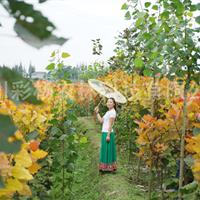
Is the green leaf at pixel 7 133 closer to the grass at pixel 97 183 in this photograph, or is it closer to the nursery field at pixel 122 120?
the nursery field at pixel 122 120

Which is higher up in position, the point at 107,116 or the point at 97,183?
the point at 107,116

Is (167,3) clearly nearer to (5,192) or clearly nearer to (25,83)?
(5,192)

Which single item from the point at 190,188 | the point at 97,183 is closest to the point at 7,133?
the point at 190,188

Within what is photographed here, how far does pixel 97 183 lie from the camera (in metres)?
6.41

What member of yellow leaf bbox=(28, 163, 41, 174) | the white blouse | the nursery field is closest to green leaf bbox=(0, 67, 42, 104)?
the nursery field

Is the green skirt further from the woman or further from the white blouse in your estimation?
the white blouse

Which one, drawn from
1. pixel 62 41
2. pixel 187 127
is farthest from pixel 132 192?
pixel 62 41

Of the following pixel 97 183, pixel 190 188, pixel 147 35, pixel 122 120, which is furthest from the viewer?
pixel 122 120

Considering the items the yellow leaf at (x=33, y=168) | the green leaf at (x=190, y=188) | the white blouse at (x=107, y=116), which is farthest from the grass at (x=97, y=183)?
the yellow leaf at (x=33, y=168)

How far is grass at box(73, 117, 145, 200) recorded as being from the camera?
17.5 ft

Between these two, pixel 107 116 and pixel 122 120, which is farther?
pixel 122 120

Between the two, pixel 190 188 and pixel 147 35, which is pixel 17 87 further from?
pixel 147 35

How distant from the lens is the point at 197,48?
2.95m

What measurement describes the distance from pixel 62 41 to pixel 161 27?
2578mm
